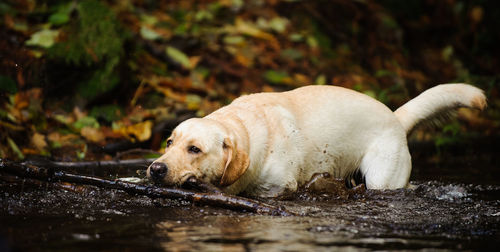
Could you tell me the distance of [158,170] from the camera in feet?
13.8

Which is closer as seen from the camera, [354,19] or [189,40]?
[189,40]

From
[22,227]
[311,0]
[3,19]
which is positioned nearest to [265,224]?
Answer: [22,227]

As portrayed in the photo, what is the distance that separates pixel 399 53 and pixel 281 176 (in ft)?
30.2

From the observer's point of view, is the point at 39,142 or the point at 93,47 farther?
the point at 93,47

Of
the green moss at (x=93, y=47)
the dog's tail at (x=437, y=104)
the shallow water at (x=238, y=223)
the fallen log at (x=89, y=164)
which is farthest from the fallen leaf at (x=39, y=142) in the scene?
the dog's tail at (x=437, y=104)

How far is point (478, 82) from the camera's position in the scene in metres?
10.7

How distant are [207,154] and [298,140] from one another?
98cm

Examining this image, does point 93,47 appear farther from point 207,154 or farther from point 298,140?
point 207,154

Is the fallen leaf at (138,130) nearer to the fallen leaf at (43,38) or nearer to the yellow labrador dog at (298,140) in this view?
the fallen leaf at (43,38)

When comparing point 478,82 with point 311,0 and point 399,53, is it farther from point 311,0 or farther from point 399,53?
point 311,0

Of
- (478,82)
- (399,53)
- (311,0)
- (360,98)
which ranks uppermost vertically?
(311,0)

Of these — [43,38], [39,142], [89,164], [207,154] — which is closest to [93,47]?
[43,38]

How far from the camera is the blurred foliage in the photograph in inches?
307

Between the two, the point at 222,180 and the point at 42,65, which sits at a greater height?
the point at 42,65
